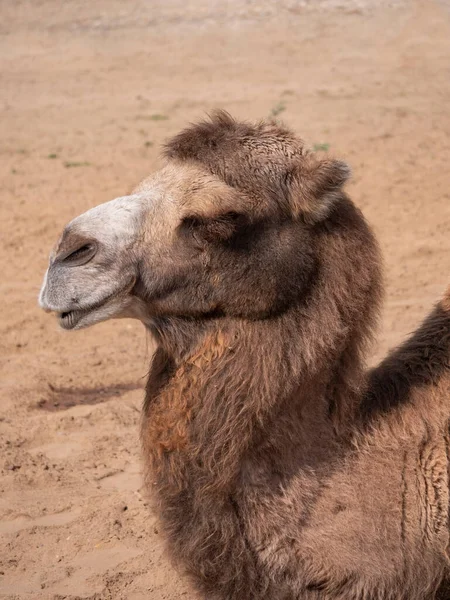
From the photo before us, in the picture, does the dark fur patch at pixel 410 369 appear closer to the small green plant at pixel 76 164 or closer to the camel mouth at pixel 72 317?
the camel mouth at pixel 72 317

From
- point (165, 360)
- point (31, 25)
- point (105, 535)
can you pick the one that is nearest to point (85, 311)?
point (165, 360)

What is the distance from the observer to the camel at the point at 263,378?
4.43 metres

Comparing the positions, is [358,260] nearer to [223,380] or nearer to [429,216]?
[223,380]

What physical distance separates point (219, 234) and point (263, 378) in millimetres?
649

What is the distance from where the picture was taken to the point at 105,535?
6094 mm

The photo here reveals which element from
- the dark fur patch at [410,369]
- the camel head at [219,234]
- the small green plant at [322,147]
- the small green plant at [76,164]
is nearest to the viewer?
the camel head at [219,234]

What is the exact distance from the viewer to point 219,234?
4508 millimetres

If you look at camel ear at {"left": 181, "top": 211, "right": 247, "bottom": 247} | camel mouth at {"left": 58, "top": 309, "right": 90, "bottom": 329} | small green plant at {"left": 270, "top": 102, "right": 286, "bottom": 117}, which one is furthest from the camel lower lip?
small green plant at {"left": 270, "top": 102, "right": 286, "bottom": 117}

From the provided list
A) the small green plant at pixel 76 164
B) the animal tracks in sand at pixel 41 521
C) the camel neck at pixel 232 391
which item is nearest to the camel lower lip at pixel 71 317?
the camel neck at pixel 232 391

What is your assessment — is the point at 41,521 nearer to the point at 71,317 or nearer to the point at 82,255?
the point at 71,317

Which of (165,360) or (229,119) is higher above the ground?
(229,119)

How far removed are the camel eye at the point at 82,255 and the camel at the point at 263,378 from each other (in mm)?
12

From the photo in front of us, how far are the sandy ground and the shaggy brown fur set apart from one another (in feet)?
2.16

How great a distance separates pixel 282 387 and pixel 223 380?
253 millimetres
